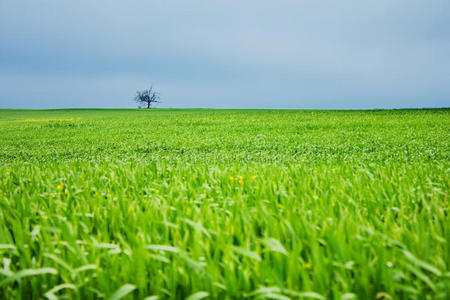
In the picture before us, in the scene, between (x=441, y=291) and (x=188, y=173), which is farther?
(x=188, y=173)

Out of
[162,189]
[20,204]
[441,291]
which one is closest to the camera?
[441,291]

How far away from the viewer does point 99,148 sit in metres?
12.0

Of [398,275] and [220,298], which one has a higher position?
[398,275]

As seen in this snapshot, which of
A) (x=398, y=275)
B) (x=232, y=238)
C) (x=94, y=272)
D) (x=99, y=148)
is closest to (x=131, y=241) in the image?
(x=94, y=272)

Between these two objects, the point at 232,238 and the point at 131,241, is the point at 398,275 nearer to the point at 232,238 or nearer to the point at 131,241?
the point at 232,238

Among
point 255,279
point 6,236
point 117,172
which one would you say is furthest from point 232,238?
point 117,172

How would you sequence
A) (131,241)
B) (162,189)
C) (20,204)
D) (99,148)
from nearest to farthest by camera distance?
(131,241) < (20,204) < (162,189) < (99,148)

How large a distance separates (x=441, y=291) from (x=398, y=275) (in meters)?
0.18

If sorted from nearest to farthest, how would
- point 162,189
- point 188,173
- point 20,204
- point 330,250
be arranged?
1. point 330,250
2. point 20,204
3. point 162,189
4. point 188,173

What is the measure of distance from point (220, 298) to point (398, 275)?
0.89 meters

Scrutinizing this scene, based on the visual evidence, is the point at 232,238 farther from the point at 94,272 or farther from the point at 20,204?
the point at 20,204

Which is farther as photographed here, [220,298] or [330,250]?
[330,250]

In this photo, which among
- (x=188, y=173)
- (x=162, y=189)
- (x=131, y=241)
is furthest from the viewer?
(x=188, y=173)

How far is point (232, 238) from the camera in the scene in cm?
220
